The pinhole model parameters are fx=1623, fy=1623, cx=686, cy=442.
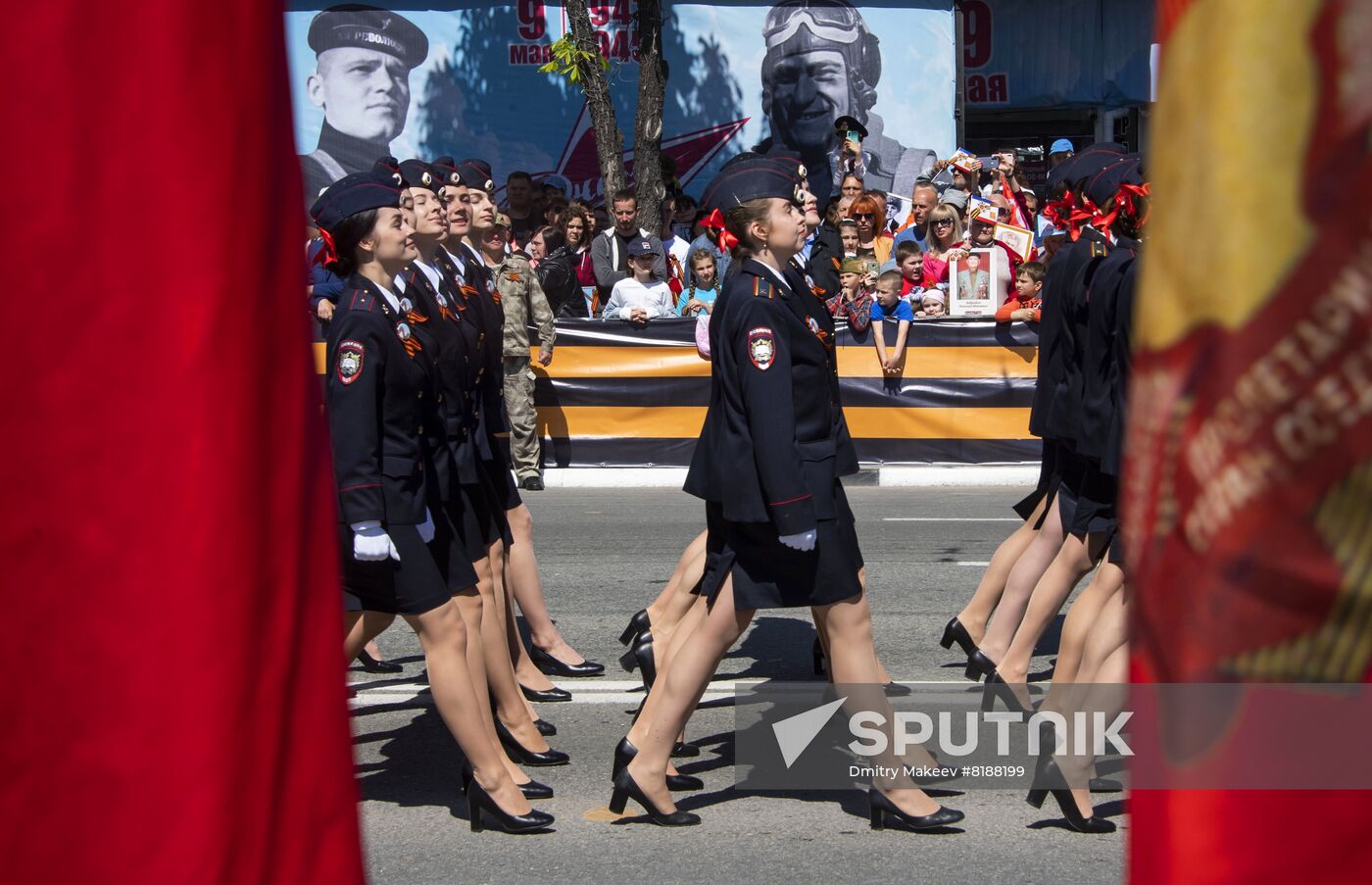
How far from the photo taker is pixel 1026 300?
12625 millimetres

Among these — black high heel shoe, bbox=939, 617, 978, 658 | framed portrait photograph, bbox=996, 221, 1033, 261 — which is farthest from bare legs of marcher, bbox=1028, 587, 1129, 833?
framed portrait photograph, bbox=996, 221, 1033, 261

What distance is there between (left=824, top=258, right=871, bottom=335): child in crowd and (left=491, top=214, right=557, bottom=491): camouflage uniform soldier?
228 cm

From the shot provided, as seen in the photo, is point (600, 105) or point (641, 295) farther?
point (600, 105)

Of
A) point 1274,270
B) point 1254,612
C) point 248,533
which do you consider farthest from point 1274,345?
point 248,533

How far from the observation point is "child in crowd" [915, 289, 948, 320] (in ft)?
42.5

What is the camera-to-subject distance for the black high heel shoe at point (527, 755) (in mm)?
5730

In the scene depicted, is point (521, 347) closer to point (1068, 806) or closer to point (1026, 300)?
point (1026, 300)

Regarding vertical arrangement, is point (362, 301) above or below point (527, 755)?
above

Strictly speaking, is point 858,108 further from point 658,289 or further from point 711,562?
point 711,562

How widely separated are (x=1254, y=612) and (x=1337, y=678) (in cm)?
6

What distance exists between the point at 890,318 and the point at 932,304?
42 centimetres

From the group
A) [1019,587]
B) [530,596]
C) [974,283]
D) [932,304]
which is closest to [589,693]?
[530,596]

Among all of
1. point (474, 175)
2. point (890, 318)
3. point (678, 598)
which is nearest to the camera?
point (678, 598)

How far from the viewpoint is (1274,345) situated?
34.2 inches
